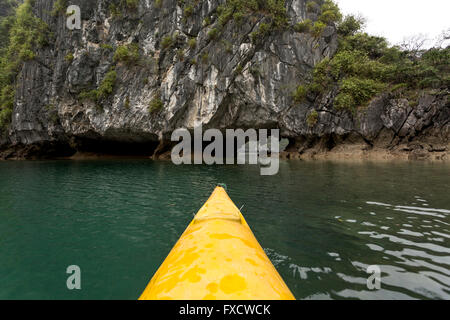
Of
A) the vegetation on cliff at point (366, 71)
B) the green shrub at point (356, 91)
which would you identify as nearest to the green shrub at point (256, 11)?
the vegetation on cliff at point (366, 71)

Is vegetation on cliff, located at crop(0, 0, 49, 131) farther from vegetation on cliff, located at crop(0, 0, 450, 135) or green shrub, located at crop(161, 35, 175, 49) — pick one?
green shrub, located at crop(161, 35, 175, 49)

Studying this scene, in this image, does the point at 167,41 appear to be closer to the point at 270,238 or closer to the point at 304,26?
the point at 304,26

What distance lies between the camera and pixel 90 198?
674 cm

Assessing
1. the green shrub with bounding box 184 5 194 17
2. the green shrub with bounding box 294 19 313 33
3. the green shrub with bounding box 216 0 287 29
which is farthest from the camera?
the green shrub with bounding box 184 5 194 17

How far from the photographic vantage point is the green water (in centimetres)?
248

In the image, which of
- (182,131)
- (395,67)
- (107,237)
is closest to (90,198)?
(107,237)

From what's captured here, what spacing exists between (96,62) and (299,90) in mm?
21911

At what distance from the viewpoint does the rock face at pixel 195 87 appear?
19.3 meters

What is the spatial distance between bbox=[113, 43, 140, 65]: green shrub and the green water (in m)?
19.0

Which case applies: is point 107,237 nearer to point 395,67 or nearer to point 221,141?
point 221,141

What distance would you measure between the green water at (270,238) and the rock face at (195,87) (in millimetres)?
14923

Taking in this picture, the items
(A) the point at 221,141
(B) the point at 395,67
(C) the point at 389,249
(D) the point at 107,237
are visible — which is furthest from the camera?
(A) the point at 221,141

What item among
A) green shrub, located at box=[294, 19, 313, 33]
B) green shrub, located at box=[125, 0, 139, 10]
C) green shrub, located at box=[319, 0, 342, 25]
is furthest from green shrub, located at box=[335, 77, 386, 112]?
green shrub, located at box=[125, 0, 139, 10]

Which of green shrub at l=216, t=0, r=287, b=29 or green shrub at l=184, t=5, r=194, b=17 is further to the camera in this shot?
green shrub at l=184, t=5, r=194, b=17
